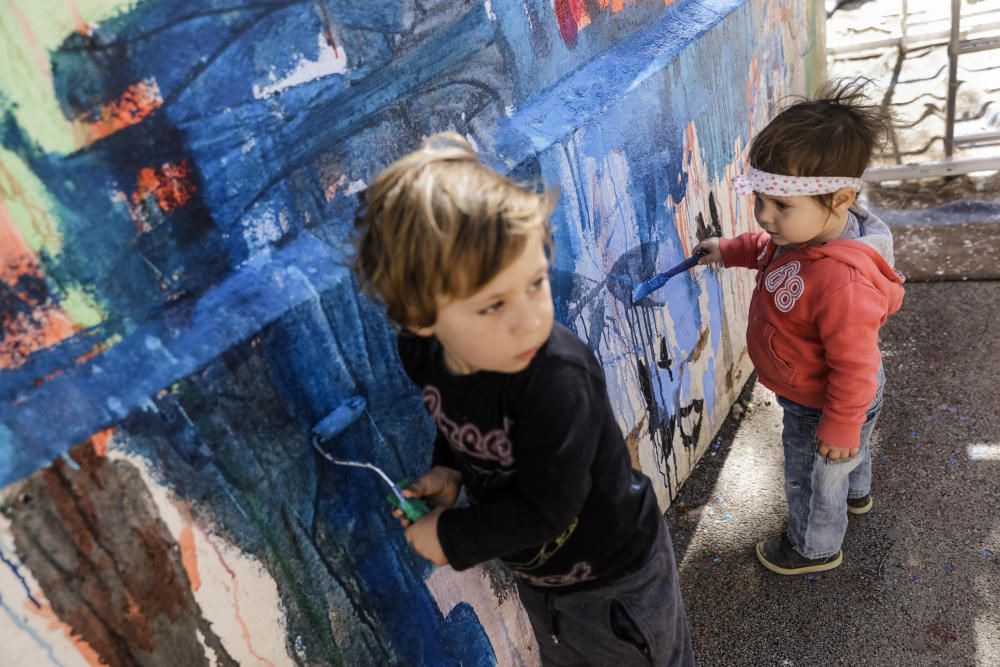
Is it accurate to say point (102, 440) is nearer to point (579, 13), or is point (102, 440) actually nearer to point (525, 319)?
point (525, 319)

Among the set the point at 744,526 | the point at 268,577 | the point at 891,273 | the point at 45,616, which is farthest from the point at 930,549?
the point at 45,616

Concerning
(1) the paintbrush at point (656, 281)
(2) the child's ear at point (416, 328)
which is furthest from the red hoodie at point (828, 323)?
(2) the child's ear at point (416, 328)

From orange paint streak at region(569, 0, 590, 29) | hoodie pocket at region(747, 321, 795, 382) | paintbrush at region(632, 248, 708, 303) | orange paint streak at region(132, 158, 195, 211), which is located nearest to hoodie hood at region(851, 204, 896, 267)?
hoodie pocket at region(747, 321, 795, 382)

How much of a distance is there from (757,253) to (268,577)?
169 cm

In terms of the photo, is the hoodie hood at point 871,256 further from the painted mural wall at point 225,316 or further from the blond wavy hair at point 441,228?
the blond wavy hair at point 441,228

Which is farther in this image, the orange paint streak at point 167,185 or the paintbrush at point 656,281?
the paintbrush at point 656,281

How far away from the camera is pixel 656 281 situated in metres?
2.59

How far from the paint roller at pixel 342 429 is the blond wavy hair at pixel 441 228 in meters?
0.34

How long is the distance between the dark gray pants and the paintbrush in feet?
3.16

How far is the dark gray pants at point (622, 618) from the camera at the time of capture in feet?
5.53

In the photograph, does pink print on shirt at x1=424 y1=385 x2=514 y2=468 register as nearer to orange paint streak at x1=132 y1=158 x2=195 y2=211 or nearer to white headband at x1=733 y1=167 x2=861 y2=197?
orange paint streak at x1=132 y1=158 x2=195 y2=211

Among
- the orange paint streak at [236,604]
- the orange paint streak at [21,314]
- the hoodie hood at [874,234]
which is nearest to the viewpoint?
the orange paint streak at [21,314]

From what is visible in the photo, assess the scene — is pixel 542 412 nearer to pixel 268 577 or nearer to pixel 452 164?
pixel 452 164

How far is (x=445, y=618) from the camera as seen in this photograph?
75.6 inches
